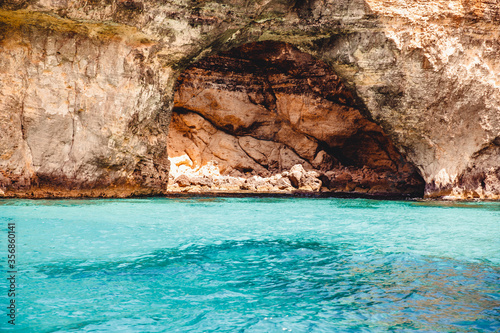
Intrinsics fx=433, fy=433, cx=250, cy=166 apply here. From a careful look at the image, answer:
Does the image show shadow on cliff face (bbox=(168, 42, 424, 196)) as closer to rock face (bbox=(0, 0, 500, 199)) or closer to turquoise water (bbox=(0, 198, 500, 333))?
rock face (bbox=(0, 0, 500, 199))

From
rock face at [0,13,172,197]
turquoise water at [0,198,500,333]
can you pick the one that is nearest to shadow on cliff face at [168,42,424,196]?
rock face at [0,13,172,197]

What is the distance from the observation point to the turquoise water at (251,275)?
2648 millimetres

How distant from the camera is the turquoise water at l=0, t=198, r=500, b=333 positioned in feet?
8.69

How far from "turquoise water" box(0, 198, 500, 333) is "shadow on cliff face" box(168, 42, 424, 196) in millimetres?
9382

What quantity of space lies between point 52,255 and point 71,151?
21.0 feet

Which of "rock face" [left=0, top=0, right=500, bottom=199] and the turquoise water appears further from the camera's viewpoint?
"rock face" [left=0, top=0, right=500, bottom=199]

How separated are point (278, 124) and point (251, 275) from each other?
14.1 m

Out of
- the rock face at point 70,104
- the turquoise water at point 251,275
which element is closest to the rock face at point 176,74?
the rock face at point 70,104

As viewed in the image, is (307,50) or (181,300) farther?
(307,50)

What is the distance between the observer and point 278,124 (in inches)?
686

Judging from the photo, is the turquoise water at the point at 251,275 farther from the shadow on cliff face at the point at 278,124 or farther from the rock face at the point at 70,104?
the shadow on cliff face at the point at 278,124

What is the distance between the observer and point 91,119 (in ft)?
33.7

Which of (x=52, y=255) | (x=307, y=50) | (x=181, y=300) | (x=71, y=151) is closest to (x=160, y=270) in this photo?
(x=181, y=300)

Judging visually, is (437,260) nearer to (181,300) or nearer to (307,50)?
(181,300)
